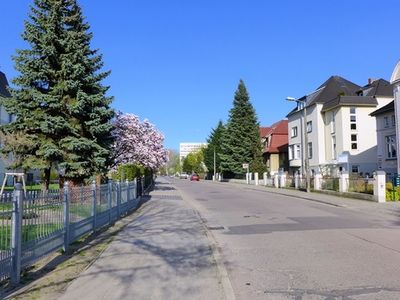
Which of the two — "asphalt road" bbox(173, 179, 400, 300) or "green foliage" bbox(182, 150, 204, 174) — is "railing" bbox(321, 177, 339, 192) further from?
"green foliage" bbox(182, 150, 204, 174)

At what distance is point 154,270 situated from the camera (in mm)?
8516

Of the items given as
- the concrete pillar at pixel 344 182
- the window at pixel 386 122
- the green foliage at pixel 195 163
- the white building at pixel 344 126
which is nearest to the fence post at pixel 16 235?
the concrete pillar at pixel 344 182

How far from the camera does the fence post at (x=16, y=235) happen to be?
720 cm

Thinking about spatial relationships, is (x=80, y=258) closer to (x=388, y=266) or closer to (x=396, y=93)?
(x=388, y=266)

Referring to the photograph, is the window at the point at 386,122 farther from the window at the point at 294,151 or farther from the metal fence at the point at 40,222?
the metal fence at the point at 40,222

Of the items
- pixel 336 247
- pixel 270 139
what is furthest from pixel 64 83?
pixel 270 139

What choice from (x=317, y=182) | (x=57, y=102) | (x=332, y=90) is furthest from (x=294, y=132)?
(x=57, y=102)

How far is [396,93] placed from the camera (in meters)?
36.0

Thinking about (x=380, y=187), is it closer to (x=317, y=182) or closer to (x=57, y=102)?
(x=317, y=182)

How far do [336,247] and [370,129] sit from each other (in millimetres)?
45104

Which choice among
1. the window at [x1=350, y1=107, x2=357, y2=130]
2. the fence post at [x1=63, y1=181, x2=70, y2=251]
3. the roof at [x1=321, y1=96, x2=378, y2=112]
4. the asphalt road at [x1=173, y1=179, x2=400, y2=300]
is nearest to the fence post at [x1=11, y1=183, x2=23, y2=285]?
Result: the fence post at [x1=63, y1=181, x2=70, y2=251]

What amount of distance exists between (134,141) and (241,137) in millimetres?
38458

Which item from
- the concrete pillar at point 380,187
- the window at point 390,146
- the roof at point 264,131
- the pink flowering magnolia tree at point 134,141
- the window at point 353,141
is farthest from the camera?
the roof at point 264,131

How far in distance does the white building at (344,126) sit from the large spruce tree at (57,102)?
34.6 m
